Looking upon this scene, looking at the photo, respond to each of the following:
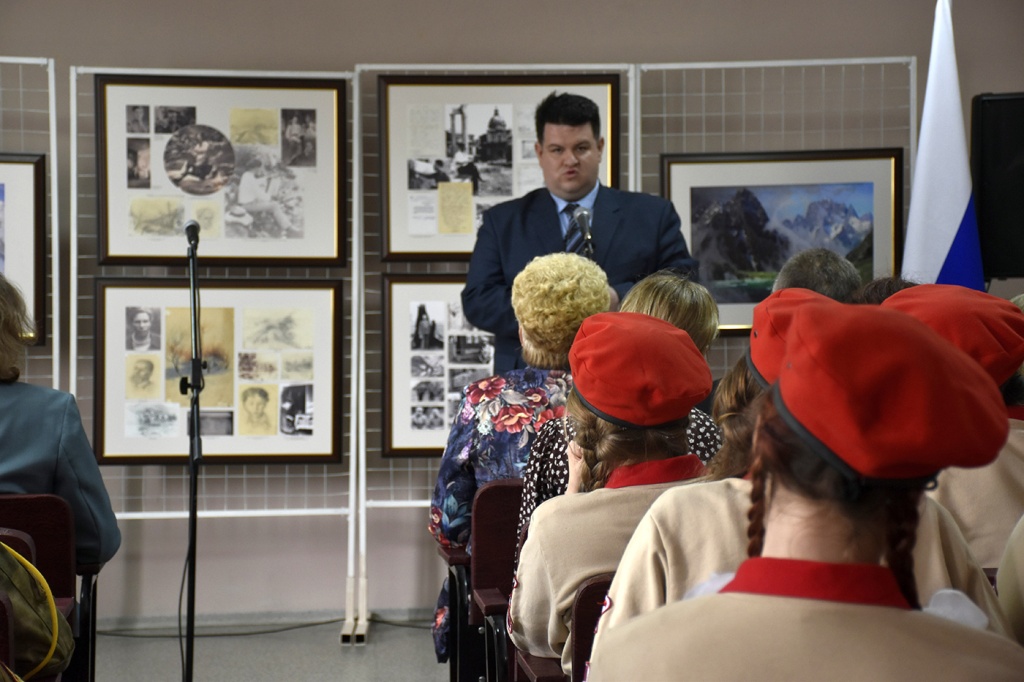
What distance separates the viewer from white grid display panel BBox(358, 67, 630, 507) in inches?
197

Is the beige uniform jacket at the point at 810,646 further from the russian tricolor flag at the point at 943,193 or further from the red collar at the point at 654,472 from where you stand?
the russian tricolor flag at the point at 943,193

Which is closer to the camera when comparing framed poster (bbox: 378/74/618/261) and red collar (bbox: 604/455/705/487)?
red collar (bbox: 604/455/705/487)

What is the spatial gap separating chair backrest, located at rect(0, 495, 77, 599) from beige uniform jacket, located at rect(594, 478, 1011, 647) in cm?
163

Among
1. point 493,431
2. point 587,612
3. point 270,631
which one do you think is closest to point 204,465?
point 270,631

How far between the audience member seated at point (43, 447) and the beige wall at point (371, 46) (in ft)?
7.06

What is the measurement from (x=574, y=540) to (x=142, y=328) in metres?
3.40

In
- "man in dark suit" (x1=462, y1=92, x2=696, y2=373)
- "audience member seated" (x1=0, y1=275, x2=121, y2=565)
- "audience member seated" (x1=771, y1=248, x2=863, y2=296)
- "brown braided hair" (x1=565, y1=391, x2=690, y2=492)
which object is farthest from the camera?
"man in dark suit" (x1=462, y1=92, x2=696, y2=373)

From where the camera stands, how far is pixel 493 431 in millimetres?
2979

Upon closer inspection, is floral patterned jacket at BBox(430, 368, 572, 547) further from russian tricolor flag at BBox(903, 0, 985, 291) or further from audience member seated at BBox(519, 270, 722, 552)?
russian tricolor flag at BBox(903, 0, 985, 291)

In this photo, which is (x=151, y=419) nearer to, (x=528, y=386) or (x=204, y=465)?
(x=204, y=465)

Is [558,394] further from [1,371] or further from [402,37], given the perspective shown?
[402,37]

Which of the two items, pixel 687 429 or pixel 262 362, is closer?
pixel 687 429

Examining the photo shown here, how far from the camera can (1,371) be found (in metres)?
2.92

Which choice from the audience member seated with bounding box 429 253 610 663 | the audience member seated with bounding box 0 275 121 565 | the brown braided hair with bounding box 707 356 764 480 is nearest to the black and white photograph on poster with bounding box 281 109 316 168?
the audience member seated with bounding box 0 275 121 565
